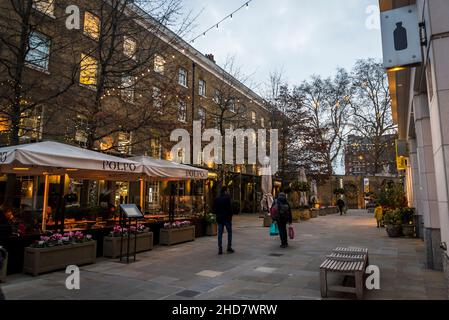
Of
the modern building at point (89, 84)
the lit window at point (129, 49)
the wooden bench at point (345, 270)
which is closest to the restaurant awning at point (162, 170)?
the modern building at point (89, 84)

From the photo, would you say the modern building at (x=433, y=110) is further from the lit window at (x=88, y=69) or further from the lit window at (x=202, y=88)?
the lit window at (x=202, y=88)

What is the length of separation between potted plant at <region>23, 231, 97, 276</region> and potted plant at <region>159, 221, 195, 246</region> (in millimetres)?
2986

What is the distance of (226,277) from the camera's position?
6.40 metres

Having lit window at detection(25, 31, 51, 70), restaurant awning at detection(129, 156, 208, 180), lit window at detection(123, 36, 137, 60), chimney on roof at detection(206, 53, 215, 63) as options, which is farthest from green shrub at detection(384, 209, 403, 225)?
chimney on roof at detection(206, 53, 215, 63)

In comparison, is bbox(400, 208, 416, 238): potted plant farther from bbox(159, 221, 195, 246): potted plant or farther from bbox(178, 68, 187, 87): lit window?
bbox(178, 68, 187, 87): lit window

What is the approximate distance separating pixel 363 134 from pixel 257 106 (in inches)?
663

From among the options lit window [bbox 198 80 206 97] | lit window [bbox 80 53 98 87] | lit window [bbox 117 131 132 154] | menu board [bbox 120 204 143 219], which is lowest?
menu board [bbox 120 204 143 219]

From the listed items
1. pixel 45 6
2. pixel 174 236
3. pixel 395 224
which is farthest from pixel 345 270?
pixel 45 6

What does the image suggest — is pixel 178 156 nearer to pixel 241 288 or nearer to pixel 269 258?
pixel 269 258

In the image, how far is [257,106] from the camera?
3139 cm

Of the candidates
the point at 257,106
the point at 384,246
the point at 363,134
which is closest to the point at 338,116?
the point at 363,134

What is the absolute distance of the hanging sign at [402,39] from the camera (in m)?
5.17

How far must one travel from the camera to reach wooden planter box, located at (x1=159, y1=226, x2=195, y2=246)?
408 inches

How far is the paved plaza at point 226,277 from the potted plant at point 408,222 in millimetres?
3229
